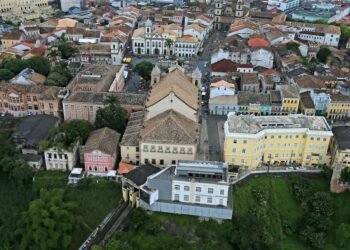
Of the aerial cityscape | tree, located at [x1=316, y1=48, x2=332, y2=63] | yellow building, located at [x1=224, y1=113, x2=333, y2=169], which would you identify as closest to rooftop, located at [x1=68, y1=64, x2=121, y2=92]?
the aerial cityscape

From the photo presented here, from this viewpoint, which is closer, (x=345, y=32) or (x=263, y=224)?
(x=263, y=224)

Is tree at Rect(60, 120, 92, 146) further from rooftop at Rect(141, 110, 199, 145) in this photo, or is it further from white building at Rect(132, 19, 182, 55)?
white building at Rect(132, 19, 182, 55)

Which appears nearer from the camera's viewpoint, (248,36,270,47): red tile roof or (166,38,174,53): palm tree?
(248,36,270,47): red tile roof

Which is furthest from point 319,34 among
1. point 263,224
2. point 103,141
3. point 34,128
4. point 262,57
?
point 34,128

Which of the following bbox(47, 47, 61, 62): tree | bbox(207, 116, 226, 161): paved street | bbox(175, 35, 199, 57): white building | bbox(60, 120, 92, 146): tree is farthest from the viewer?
bbox(175, 35, 199, 57): white building

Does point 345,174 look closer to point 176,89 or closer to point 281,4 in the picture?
point 176,89

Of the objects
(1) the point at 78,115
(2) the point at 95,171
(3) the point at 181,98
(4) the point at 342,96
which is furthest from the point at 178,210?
(4) the point at 342,96
